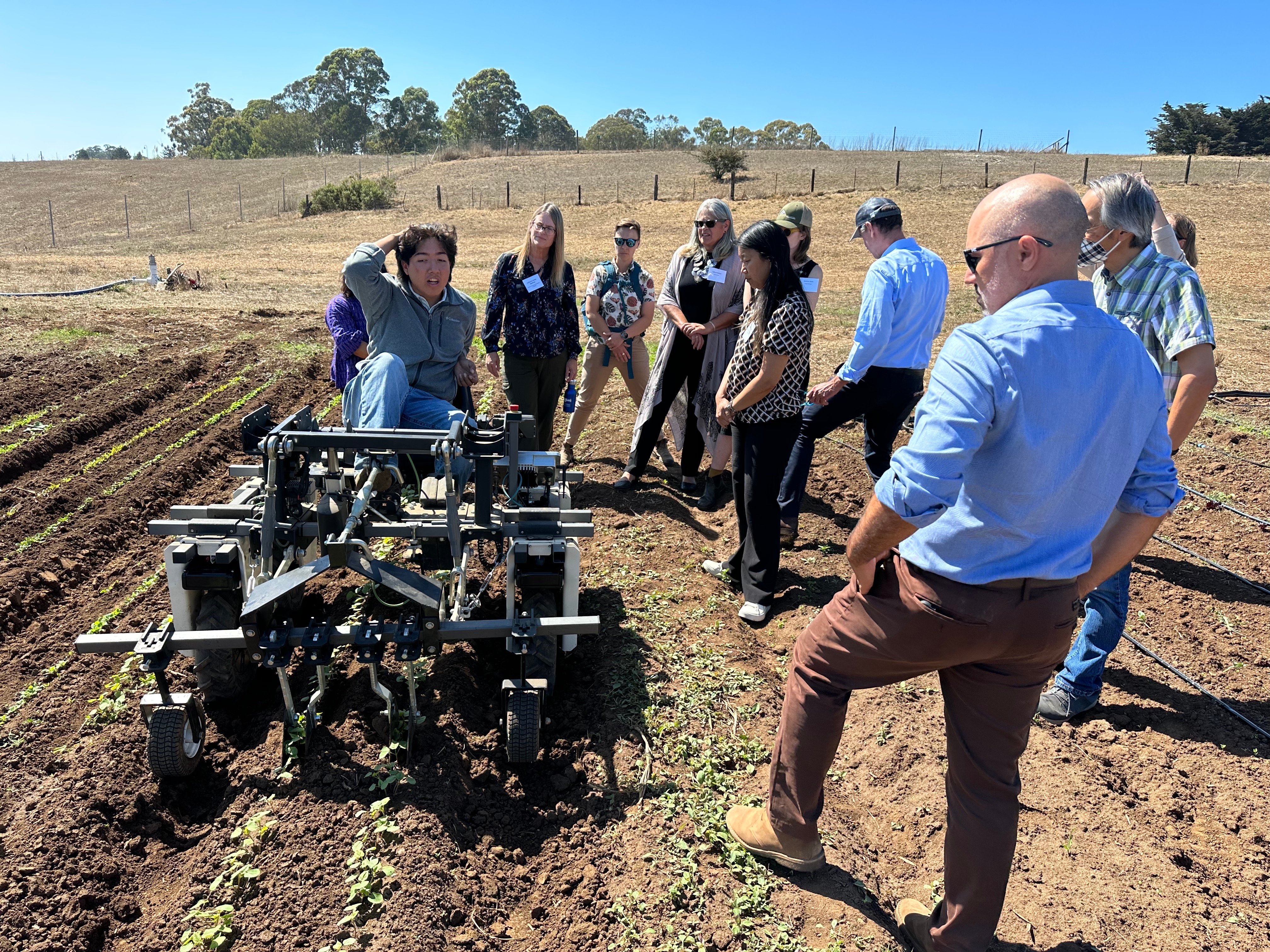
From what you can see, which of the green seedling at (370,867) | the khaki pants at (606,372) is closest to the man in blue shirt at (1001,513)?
the green seedling at (370,867)

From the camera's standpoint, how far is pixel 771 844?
2.72 meters

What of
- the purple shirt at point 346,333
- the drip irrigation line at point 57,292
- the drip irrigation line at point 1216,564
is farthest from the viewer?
the drip irrigation line at point 57,292

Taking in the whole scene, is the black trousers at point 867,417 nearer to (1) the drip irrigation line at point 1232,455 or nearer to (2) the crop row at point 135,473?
(1) the drip irrigation line at point 1232,455

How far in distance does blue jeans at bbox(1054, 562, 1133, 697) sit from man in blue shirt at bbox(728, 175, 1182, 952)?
1468 millimetres

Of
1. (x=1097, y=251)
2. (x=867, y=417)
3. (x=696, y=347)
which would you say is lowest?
(x=867, y=417)

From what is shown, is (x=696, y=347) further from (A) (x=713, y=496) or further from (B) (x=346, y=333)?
(B) (x=346, y=333)

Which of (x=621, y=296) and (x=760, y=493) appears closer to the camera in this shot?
(x=760, y=493)

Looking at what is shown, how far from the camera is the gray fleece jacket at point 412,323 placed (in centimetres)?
455

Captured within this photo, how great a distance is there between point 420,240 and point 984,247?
3.54 meters

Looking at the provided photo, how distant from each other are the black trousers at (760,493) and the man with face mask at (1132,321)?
60.6 inches

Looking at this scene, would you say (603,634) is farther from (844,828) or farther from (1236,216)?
(1236,216)

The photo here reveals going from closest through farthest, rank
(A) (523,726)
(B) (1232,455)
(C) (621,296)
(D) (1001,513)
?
(D) (1001,513), (A) (523,726), (C) (621,296), (B) (1232,455)

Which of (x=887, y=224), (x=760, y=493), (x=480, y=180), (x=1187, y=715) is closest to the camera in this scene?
(x=1187, y=715)

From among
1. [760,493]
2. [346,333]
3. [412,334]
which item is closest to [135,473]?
[346,333]
